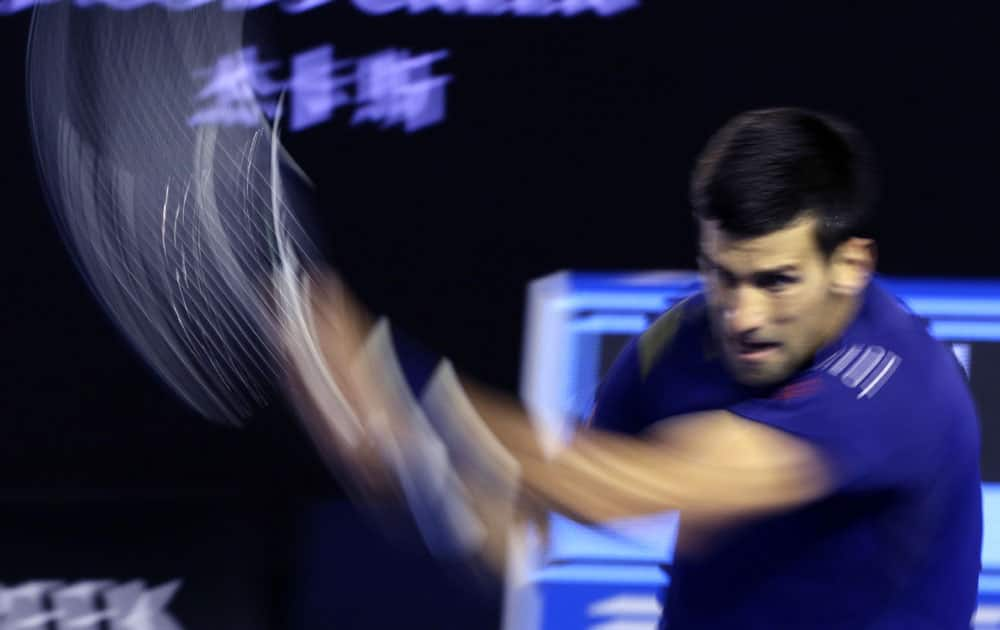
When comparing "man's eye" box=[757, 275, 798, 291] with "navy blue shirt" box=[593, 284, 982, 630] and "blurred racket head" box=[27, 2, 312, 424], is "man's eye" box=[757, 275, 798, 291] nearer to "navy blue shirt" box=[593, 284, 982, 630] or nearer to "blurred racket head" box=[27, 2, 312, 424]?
"navy blue shirt" box=[593, 284, 982, 630]

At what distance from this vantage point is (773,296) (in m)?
1.76

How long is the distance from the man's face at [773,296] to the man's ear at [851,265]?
0.01 metres

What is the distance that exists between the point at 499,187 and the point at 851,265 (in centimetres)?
178

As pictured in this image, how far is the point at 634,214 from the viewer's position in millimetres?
3518

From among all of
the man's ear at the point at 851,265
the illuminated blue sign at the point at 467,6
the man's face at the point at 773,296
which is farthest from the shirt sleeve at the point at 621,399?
the illuminated blue sign at the point at 467,6

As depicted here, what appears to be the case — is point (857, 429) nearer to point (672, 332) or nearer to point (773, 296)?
point (773, 296)

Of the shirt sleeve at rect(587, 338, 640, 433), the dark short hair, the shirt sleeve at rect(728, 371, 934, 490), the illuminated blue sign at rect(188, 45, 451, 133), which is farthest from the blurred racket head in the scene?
the shirt sleeve at rect(728, 371, 934, 490)

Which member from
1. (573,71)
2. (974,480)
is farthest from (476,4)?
(974,480)

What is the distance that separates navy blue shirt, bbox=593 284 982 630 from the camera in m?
1.71

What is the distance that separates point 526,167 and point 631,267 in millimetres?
342

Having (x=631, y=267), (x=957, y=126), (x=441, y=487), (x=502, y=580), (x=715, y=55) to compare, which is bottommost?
(x=502, y=580)

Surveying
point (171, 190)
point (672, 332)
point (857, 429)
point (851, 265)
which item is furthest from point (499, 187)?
point (857, 429)

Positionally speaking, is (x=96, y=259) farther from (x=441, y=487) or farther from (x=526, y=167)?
(x=441, y=487)

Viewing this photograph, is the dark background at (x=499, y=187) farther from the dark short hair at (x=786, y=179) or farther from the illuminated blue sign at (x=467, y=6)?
the dark short hair at (x=786, y=179)
